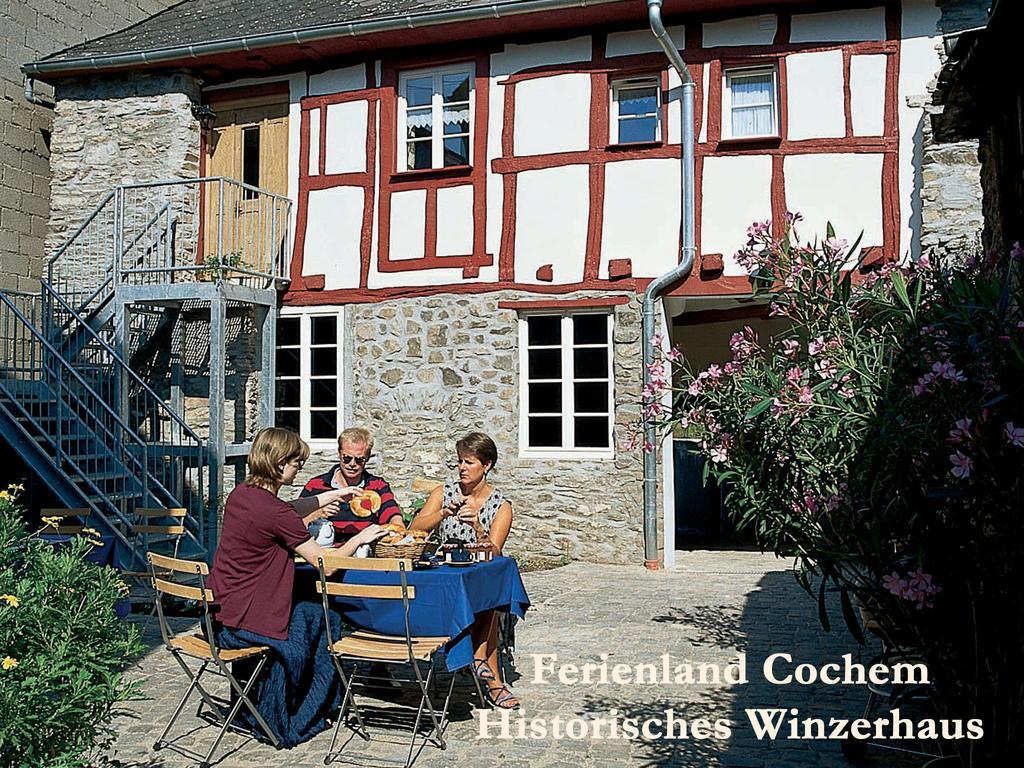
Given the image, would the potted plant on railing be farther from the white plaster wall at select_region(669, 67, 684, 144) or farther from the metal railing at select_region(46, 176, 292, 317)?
the white plaster wall at select_region(669, 67, 684, 144)

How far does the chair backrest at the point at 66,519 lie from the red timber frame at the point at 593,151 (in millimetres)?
3935

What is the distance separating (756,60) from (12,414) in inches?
281

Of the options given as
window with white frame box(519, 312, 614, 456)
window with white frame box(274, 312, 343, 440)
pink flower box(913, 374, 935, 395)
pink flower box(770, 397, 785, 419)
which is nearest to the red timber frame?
window with white frame box(274, 312, 343, 440)

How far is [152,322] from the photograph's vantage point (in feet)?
38.4

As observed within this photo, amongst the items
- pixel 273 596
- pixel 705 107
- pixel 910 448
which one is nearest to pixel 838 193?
pixel 705 107

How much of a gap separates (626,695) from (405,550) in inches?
53.8

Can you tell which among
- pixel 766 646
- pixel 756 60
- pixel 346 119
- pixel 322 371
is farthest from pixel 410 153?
pixel 766 646

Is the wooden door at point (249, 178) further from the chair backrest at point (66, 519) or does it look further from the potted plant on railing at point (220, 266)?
the chair backrest at point (66, 519)

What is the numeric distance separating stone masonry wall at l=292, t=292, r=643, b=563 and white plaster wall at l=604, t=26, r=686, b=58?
7.79ft

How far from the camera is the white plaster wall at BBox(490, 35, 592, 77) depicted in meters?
10.5

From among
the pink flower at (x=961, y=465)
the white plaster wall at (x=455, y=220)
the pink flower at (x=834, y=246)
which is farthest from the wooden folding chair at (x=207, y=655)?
the white plaster wall at (x=455, y=220)

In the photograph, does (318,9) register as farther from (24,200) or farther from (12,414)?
(12,414)

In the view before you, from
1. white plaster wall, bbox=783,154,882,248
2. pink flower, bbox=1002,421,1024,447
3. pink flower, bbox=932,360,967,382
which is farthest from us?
white plaster wall, bbox=783,154,882,248

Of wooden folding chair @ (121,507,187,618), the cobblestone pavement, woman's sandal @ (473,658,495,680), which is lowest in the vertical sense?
the cobblestone pavement
